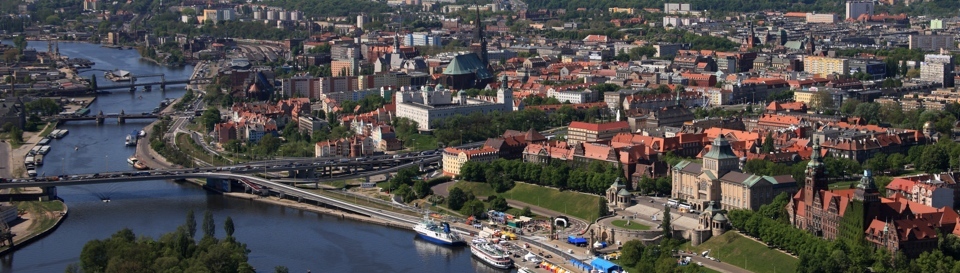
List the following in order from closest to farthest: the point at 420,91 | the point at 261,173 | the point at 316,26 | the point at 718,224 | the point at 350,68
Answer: the point at 718,224, the point at 261,173, the point at 420,91, the point at 350,68, the point at 316,26

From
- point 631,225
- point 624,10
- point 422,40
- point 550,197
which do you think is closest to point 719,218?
point 631,225

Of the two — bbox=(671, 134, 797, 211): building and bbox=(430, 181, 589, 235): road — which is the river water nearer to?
bbox=(430, 181, 589, 235): road

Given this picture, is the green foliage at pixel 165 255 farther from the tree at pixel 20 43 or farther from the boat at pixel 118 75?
the tree at pixel 20 43

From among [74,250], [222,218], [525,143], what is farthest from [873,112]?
[74,250]

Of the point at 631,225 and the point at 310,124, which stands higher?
the point at 310,124

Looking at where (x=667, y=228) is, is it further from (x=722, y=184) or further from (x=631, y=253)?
(x=722, y=184)

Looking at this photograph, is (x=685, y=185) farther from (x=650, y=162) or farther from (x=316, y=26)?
(x=316, y=26)

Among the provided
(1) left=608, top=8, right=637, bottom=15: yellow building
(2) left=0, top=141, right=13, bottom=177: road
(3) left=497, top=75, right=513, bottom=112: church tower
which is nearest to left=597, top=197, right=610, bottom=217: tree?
(2) left=0, top=141, right=13, bottom=177: road
